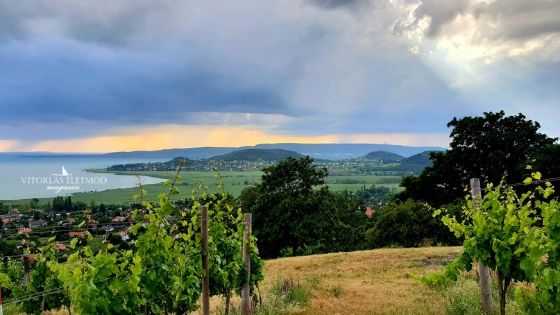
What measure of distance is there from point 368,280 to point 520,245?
32.4 ft

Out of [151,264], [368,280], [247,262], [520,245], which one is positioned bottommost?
[368,280]

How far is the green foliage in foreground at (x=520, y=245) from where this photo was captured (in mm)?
4961

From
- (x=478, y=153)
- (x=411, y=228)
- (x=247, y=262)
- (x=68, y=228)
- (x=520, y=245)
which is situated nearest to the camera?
(x=520, y=245)

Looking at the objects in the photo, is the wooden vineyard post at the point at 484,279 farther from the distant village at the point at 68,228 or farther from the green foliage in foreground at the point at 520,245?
the distant village at the point at 68,228

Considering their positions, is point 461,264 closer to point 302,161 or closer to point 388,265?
point 388,265

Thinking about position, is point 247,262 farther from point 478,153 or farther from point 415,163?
point 415,163

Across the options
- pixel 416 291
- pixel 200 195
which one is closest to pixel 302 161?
pixel 416 291

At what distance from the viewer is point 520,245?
5.46 m

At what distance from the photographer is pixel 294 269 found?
1859 cm

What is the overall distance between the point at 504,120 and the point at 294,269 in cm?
2408

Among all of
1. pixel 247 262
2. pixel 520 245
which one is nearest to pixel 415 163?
pixel 247 262

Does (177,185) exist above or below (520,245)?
above

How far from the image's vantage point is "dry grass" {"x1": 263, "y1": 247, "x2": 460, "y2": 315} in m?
10.4

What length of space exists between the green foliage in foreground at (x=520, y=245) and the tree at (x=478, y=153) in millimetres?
28303
